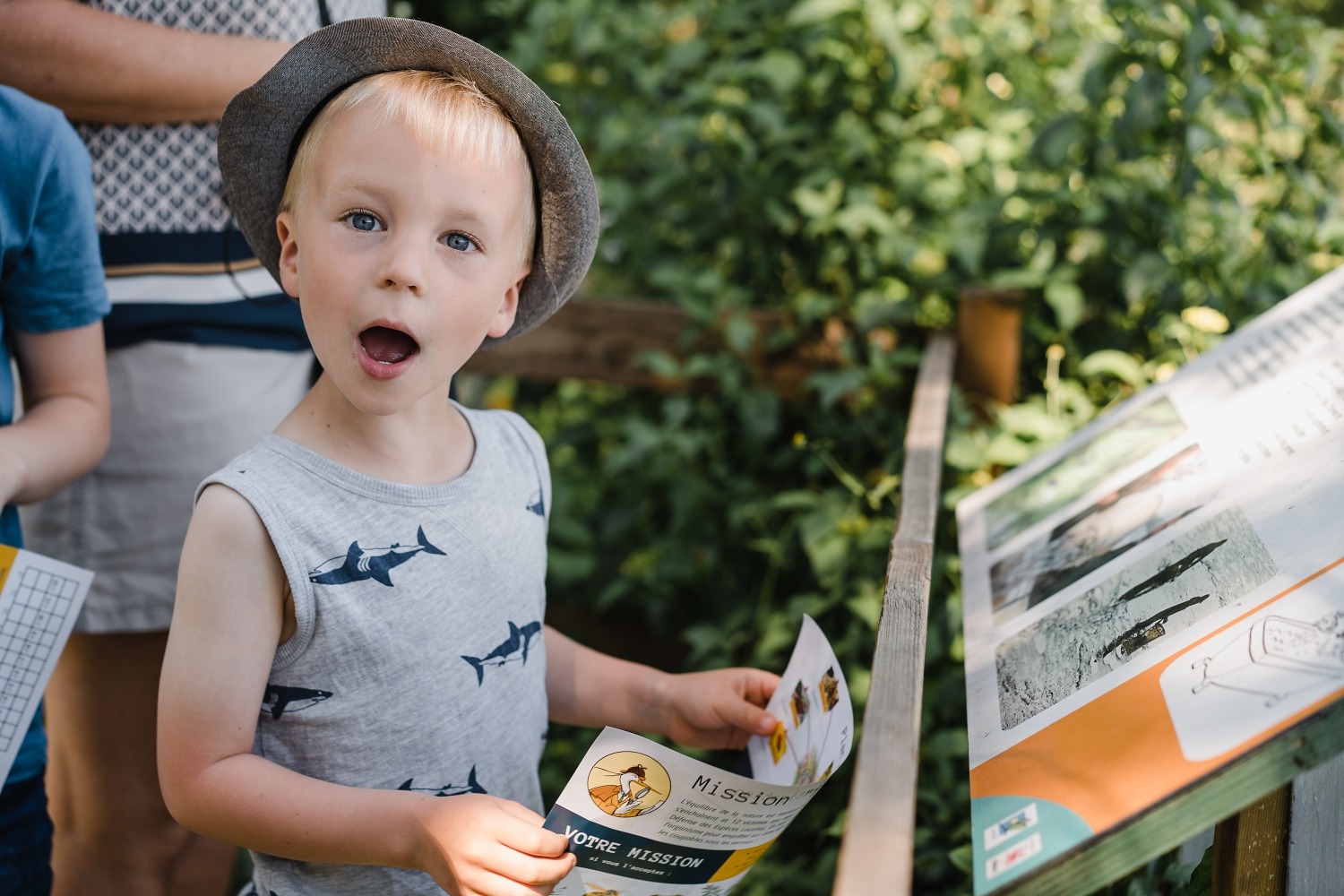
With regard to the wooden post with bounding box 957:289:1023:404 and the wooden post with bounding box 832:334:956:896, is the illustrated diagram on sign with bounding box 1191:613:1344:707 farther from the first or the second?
the wooden post with bounding box 957:289:1023:404

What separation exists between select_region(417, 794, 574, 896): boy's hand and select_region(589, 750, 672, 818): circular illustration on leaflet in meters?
0.05

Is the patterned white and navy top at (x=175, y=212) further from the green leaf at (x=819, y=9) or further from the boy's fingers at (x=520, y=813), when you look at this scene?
the green leaf at (x=819, y=9)

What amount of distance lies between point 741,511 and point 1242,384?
4.67ft

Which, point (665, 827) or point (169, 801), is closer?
point (665, 827)

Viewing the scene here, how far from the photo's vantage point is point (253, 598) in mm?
1022

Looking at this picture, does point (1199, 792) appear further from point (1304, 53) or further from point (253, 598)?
point (1304, 53)

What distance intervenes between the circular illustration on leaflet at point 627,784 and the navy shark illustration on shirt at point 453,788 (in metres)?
0.32

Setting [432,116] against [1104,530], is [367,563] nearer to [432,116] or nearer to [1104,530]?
[432,116]

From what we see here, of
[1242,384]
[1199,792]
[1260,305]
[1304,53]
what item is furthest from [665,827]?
[1304,53]

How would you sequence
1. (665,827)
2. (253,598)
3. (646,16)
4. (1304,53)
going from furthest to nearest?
1. (646,16)
2. (1304,53)
3. (253,598)
4. (665,827)

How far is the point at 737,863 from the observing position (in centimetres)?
102

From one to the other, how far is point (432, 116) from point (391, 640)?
1.66 ft

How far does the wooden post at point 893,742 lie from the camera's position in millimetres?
697

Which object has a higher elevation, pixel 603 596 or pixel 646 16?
pixel 646 16
